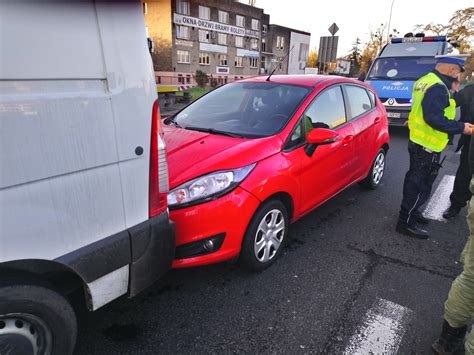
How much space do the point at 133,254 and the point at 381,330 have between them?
1696 mm

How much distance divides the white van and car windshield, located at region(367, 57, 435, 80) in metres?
9.28

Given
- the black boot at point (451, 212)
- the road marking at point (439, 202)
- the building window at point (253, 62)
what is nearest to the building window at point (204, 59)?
the building window at point (253, 62)

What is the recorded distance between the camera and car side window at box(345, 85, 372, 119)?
4.03 m

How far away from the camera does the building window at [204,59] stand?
37.7m

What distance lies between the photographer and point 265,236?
2.86m

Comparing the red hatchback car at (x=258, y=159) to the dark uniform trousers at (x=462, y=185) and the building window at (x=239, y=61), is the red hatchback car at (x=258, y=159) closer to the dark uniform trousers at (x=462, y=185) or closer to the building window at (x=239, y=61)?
the dark uniform trousers at (x=462, y=185)

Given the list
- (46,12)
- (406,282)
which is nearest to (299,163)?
(406,282)

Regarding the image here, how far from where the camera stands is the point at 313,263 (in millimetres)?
3088

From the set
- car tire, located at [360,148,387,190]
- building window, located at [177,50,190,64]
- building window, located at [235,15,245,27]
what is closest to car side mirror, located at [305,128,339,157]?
car tire, located at [360,148,387,190]

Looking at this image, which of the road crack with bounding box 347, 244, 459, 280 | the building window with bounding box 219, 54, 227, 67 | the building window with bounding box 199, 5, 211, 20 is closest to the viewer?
the road crack with bounding box 347, 244, 459, 280

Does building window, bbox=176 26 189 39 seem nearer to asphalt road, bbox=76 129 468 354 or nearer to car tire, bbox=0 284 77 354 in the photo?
asphalt road, bbox=76 129 468 354

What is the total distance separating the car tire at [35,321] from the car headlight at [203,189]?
0.98m

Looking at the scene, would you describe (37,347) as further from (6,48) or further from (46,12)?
(46,12)

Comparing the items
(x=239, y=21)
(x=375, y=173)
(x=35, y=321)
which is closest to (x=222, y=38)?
(x=239, y=21)
